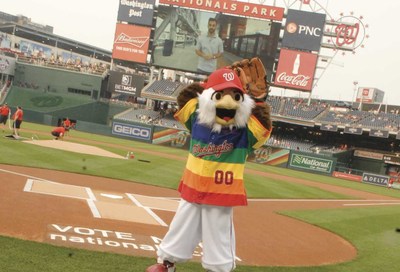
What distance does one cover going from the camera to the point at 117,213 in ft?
23.6

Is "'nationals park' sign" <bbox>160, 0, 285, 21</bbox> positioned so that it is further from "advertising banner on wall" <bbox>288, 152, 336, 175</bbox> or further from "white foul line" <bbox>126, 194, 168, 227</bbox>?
"white foul line" <bbox>126, 194, 168, 227</bbox>

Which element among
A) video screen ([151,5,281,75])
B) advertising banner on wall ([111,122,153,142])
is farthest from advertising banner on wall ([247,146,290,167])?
video screen ([151,5,281,75])

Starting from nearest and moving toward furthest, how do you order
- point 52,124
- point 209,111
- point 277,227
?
1. point 209,111
2. point 277,227
3. point 52,124

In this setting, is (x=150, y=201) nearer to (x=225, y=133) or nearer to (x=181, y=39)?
(x=225, y=133)

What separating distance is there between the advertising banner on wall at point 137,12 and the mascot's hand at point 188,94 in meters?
39.6

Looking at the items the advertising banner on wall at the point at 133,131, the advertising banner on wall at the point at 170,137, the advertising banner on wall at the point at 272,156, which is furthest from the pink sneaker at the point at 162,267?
the advertising banner on wall at the point at 133,131

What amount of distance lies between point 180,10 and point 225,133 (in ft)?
129

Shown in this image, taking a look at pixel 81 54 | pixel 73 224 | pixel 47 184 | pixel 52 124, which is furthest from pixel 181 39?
pixel 81 54

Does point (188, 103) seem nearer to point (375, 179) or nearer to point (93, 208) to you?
point (93, 208)

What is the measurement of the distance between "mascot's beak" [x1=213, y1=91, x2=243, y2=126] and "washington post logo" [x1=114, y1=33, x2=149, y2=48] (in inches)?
1557

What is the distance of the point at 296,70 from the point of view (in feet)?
133

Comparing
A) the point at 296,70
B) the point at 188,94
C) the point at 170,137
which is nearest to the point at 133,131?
the point at 170,137

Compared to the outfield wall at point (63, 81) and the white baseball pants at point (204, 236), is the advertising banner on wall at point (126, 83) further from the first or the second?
the white baseball pants at point (204, 236)

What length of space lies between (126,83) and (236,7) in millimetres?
14073
